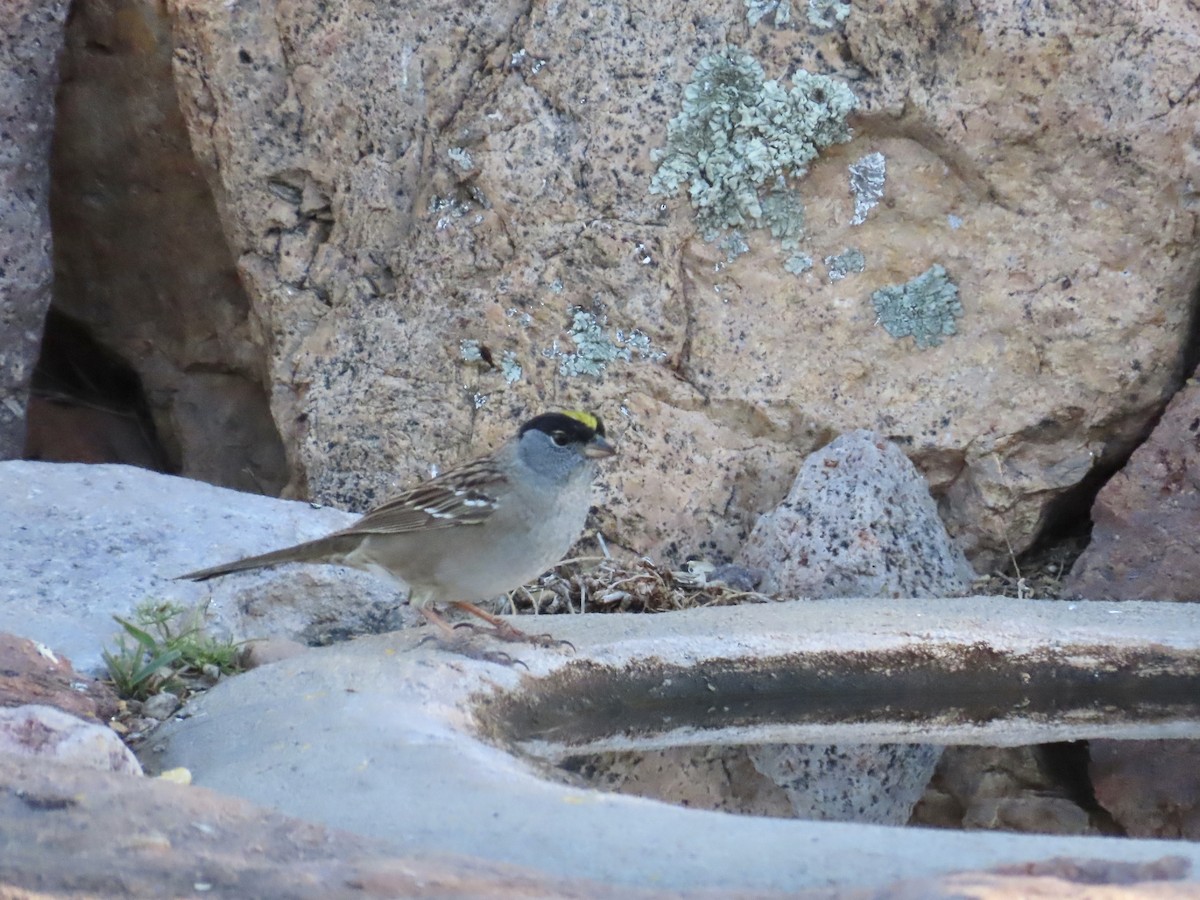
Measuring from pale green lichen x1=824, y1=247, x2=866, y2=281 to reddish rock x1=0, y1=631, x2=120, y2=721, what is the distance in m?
3.18

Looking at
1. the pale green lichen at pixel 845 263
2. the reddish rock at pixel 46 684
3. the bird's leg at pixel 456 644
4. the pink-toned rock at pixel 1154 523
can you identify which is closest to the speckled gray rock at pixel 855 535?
the pink-toned rock at pixel 1154 523

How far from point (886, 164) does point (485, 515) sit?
230 cm

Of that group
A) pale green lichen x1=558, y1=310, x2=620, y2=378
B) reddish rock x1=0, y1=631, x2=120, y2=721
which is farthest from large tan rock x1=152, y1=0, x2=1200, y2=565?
reddish rock x1=0, y1=631, x2=120, y2=721

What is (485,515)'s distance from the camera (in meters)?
4.69

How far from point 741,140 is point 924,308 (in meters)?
0.95

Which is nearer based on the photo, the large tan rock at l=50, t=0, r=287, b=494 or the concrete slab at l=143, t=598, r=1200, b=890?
the concrete slab at l=143, t=598, r=1200, b=890

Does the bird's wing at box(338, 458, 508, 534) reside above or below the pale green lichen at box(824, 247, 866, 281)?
below

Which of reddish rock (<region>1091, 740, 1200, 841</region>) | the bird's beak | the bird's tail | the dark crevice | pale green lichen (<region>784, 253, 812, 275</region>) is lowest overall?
the dark crevice

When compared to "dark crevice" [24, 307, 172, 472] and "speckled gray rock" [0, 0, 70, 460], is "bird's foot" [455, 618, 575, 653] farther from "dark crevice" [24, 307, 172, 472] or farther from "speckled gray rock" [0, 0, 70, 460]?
"dark crevice" [24, 307, 172, 472]

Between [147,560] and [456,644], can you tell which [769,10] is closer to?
[456,644]

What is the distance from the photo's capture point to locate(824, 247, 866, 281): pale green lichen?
5961 millimetres

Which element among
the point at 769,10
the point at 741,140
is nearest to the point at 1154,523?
the point at 741,140

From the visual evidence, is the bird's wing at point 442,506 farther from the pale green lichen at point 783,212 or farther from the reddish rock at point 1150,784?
the reddish rock at point 1150,784

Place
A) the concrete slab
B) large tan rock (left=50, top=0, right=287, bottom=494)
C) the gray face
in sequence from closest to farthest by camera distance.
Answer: the concrete slab, the gray face, large tan rock (left=50, top=0, right=287, bottom=494)
